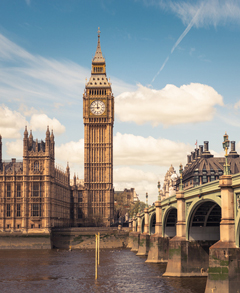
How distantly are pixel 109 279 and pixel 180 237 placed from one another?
36.5ft

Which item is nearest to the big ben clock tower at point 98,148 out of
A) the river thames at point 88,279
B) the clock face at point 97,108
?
the clock face at point 97,108

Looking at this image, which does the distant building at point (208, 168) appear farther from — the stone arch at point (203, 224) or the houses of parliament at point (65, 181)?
the stone arch at point (203, 224)

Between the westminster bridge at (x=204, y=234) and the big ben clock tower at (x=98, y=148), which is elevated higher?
the big ben clock tower at (x=98, y=148)

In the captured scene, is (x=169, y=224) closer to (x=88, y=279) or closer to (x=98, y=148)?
(x=88, y=279)

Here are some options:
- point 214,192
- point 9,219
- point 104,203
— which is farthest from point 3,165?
point 214,192

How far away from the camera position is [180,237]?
196 ft

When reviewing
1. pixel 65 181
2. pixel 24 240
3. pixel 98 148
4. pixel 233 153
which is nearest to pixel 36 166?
pixel 24 240

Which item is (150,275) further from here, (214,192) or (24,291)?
(214,192)

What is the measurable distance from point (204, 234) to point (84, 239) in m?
81.7

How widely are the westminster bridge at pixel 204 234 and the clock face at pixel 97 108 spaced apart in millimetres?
85605

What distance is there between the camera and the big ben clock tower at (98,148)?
575 feet

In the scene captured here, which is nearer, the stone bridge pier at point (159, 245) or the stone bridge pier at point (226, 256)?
the stone bridge pier at point (226, 256)

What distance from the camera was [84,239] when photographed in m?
138

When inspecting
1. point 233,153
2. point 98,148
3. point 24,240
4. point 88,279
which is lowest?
point 24,240
